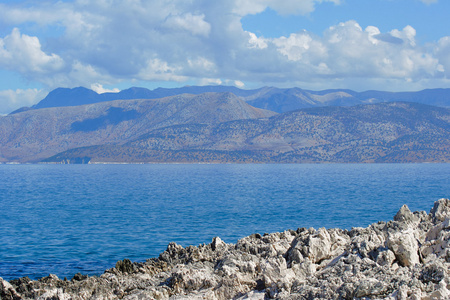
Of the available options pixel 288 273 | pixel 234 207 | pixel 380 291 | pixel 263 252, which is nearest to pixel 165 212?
pixel 234 207

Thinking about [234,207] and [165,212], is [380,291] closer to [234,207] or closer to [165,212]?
[165,212]

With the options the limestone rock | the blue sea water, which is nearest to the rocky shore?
the limestone rock

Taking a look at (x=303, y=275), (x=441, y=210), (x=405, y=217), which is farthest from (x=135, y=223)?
(x=303, y=275)

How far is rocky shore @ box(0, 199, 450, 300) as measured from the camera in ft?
53.8

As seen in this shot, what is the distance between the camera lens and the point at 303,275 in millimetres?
20141

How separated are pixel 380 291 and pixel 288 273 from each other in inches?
176

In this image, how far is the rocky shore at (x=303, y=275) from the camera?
53.8ft

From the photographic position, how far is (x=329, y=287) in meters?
17.2

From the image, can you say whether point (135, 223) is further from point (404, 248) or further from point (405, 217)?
point (404, 248)


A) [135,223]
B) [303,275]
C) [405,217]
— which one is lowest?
[135,223]

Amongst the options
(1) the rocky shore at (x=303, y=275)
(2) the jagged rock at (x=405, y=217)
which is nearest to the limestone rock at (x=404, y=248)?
(1) the rocky shore at (x=303, y=275)

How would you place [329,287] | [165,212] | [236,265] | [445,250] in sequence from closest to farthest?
[329,287] → [445,250] → [236,265] → [165,212]

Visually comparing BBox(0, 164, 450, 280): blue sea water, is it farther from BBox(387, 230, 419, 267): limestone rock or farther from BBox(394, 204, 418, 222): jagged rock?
BBox(387, 230, 419, 267): limestone rock

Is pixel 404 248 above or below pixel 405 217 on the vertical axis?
above
